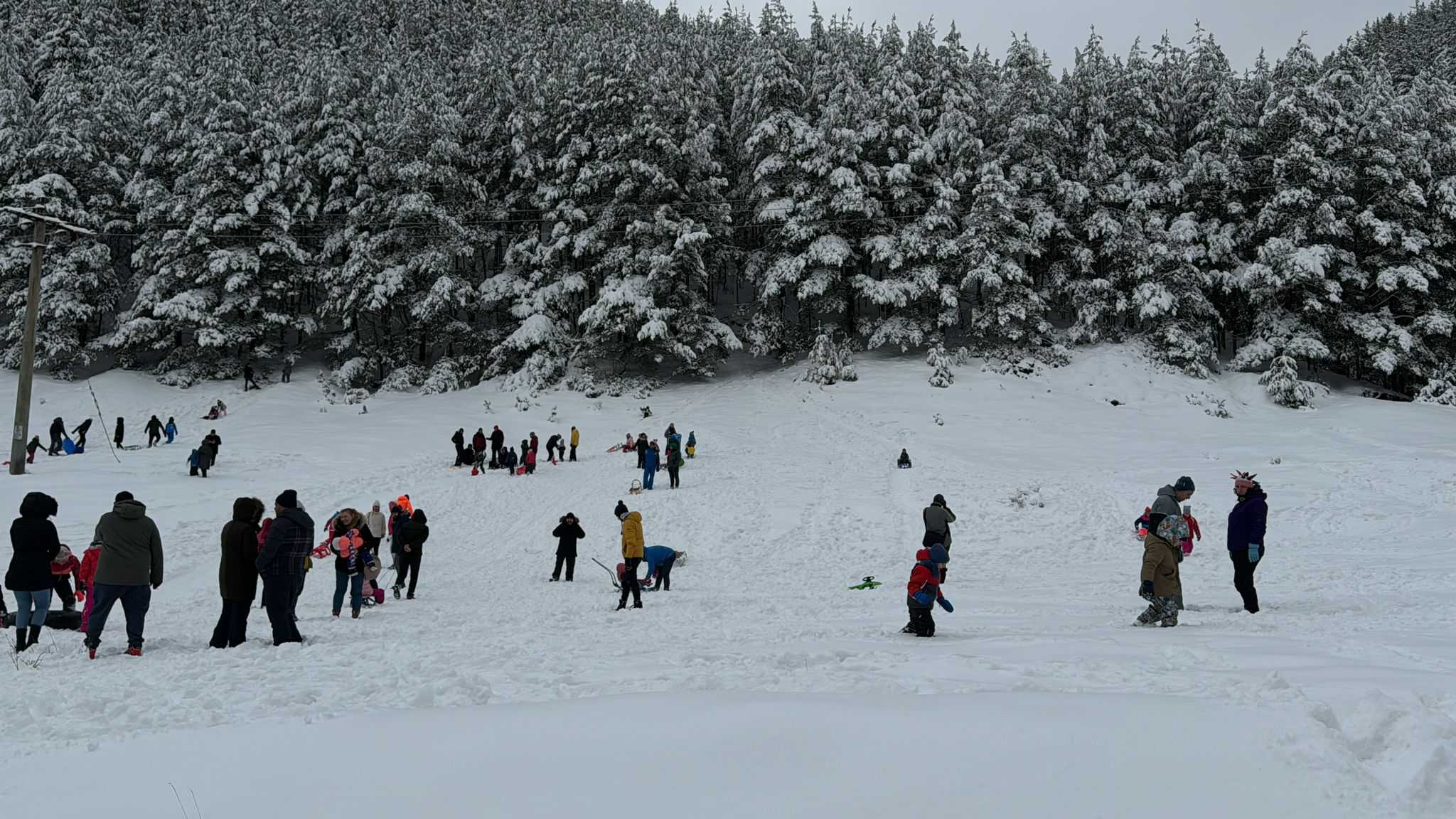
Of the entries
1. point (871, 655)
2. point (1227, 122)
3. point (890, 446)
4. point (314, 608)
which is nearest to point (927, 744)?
point (871, 655)

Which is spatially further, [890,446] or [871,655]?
[890,446]

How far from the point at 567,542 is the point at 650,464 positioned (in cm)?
746

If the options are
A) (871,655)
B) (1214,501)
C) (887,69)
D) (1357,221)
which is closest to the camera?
(871,655)

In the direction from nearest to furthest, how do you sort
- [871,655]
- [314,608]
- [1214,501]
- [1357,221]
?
[871,655] < [314,608] < [1214,501] < [1357,221]

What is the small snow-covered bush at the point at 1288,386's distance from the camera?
96.2 ft

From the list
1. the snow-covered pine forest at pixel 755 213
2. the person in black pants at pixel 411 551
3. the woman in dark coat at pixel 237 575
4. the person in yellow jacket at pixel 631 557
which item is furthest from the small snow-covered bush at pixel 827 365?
the woman in dark coat at pixel 237 575

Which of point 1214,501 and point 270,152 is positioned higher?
point 270,152

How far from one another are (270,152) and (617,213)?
55.6 ft

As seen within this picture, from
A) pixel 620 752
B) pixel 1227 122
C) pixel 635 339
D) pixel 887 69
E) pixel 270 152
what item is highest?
pixel 887 69

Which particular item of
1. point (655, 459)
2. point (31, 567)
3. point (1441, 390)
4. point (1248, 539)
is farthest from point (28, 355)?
point (1441, 390)

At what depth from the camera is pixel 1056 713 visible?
4020 mm

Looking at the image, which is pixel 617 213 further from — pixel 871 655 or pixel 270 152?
pixel 871 655

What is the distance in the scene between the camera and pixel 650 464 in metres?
21.3

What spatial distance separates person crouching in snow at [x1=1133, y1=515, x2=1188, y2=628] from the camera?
8.17 metres
